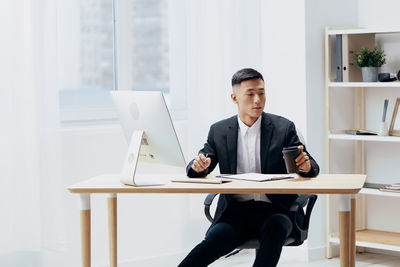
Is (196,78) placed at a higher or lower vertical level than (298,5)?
lower

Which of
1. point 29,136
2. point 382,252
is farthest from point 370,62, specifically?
point 29,136

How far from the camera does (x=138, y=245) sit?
4.46 meters

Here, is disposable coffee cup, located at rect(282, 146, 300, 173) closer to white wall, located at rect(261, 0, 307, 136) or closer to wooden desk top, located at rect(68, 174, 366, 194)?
wooden desk top, located at rect(68, 174, 366, 194)

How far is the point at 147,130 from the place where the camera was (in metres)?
3.16

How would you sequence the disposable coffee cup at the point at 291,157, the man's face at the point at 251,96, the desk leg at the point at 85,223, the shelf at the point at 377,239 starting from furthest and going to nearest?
1. the shelf at the point at 377,239
2. the man's face at the point at 251,96
3. the desk leg at the point at 85,223
4. the disposable coffee cup at the point at 291,157

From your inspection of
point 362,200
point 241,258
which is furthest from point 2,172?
point 362,200

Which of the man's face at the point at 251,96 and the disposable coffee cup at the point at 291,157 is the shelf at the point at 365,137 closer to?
the man's face at the point at 251,96

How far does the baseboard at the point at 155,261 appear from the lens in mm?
4398

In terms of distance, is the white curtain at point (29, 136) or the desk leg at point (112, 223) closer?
the desk leg at point (112, 223)

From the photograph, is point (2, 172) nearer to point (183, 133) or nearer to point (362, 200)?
point (183, 133)

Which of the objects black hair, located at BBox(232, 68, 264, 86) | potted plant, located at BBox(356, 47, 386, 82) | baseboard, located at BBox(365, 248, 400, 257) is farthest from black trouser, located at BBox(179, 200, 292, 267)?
baseboard, located at BBox(365, 248, 400, 257)

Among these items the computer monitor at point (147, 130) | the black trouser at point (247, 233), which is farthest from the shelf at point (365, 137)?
the computer monitor at point (147, 130)

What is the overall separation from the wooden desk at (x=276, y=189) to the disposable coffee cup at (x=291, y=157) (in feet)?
0.18

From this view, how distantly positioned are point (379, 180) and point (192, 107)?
1.29m
